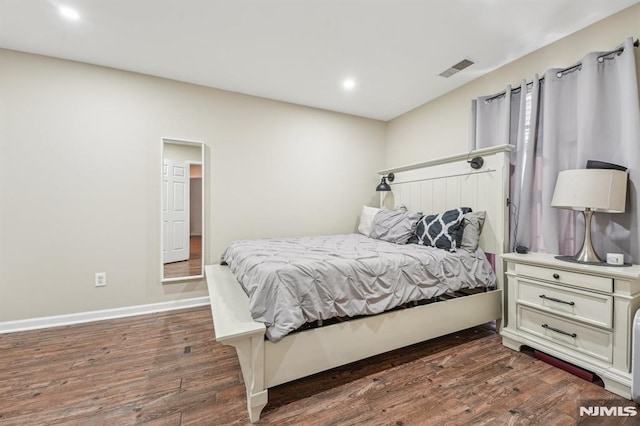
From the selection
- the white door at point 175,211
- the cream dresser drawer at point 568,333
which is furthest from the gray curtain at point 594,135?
the white door at point 175,211

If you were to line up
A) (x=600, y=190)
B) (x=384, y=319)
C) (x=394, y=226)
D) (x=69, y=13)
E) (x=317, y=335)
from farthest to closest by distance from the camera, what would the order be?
(x=394, y=226) < (x=69, y=13) < (x=384, y=319) < (x=600, y=190) < (x=317, y=335)

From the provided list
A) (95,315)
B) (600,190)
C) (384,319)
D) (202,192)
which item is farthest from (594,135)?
(95,315)

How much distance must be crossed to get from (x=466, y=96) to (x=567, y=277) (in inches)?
84.5

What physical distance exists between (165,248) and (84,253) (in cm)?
69

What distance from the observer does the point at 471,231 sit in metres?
2.39

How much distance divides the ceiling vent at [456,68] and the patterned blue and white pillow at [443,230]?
1.42m

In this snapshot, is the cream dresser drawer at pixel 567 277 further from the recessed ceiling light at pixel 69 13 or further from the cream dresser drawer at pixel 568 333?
the recessed ceiling light at pixel 69 13

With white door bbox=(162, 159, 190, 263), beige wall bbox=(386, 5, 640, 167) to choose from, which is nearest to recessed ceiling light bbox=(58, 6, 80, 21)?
white door bbox=(162, 159, 190, 263)

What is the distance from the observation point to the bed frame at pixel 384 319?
4.62ft

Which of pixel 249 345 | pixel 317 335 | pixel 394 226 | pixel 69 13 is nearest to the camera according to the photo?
pixel 249 345

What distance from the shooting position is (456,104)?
313cm

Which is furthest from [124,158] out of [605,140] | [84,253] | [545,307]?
[605,140]

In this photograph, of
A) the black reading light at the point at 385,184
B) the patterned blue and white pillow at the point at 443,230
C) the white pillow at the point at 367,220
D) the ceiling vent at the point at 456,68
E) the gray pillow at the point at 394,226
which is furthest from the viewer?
the black reading light at the point at 385,184

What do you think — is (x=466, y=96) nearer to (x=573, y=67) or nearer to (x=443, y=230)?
(x=573, y=67)
